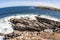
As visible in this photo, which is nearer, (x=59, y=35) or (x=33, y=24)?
(x=59, y=35)

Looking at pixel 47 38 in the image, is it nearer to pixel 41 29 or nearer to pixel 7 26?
pixel 41 29

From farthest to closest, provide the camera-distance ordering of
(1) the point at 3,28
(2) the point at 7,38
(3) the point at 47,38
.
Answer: (1) the point at 3,28, (2) the point at 7,38, (3) the point at 47,38

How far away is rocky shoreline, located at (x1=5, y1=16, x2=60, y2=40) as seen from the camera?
26.0m

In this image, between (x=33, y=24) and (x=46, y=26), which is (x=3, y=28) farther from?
(x=46, y=26)

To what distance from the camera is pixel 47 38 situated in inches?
1008

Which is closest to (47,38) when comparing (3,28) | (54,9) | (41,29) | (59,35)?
(59,35)

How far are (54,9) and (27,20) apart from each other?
32443 mm

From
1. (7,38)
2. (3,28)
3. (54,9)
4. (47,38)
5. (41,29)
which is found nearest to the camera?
(47,38)

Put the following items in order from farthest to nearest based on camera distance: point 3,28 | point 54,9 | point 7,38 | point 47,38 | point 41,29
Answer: point 54,9 → point 3,28 → point 41,29 → point 7,38 → point 47,38

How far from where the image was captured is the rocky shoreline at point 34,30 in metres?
26.0

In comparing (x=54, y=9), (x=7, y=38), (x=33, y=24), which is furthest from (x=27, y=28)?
(x=54, y=9)

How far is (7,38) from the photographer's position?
89.9ft

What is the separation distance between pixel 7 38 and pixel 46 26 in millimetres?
7885

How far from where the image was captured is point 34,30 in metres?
30.8
